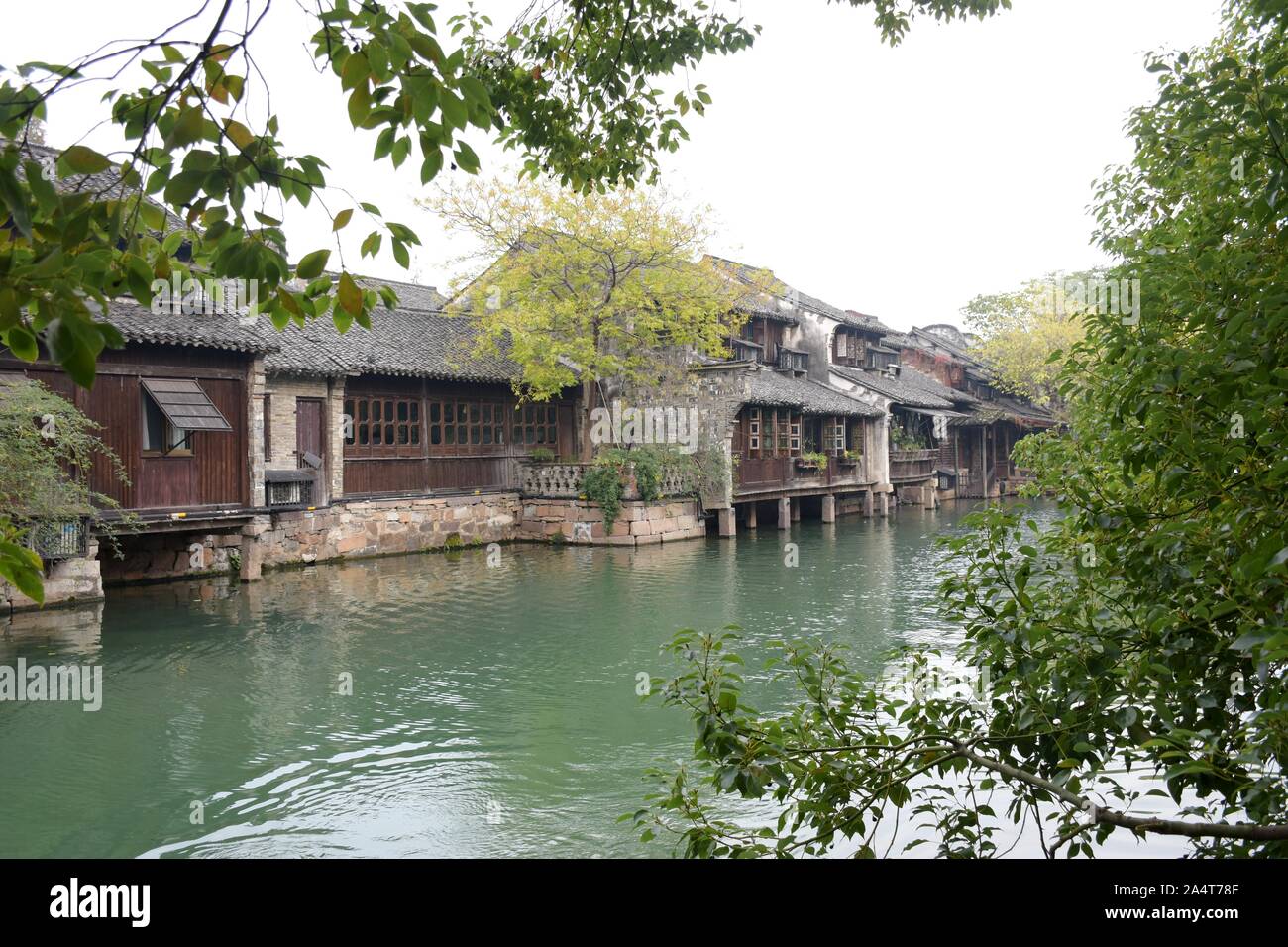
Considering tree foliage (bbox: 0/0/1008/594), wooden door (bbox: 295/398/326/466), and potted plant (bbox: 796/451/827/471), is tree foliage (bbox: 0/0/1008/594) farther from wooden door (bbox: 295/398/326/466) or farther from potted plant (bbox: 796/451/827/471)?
potted plant (bbox: 796/451/827/471)

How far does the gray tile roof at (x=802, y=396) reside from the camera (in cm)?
2802

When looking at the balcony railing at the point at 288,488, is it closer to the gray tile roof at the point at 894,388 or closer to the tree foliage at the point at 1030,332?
the gray tile roof at the point at 894,388

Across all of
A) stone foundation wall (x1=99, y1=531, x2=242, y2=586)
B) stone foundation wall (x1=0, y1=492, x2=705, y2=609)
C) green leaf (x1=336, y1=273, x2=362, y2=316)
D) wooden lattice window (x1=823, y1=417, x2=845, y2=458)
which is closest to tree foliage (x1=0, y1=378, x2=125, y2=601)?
stone foundation wall (x1=0, y1=492, x2=705, y2=609)

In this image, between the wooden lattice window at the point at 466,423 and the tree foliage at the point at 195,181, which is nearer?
the tree foliage at the point at 195,181

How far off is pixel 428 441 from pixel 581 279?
17.3 feet

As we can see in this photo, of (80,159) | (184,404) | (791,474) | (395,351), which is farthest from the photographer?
(791,474)

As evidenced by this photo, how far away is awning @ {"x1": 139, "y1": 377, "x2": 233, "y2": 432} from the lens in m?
15.5

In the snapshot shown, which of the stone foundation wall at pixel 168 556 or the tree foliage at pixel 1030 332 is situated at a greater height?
the tree foliage at pixel 1030 332

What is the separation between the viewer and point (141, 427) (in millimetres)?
15664

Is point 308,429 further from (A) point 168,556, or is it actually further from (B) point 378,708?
(B) point 378,708

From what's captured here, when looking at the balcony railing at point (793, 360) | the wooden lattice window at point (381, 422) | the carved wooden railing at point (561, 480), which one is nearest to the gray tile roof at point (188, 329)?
the wooden lattice window at point (381, 422)

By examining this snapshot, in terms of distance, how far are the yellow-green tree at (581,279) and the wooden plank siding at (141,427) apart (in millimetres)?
7289

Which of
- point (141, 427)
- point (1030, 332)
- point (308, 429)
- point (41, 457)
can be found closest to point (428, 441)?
point (308, 429)

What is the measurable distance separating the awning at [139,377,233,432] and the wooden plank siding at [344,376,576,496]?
5265mm
